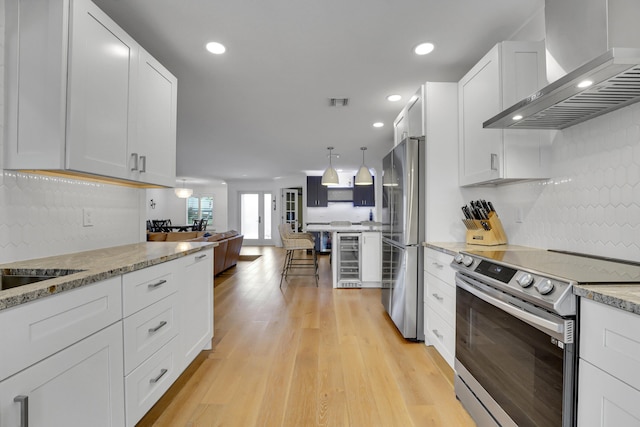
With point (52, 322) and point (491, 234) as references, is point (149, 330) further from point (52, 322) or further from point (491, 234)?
point (491, 234)

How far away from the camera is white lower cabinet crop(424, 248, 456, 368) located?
1923mm

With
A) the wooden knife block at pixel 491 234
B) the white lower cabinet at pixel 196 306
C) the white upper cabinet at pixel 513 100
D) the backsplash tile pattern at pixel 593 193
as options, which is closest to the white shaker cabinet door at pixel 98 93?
the white lower cabinet at pixel 196 306

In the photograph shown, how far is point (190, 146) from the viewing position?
17.2 ft

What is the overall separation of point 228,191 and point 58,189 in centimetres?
872

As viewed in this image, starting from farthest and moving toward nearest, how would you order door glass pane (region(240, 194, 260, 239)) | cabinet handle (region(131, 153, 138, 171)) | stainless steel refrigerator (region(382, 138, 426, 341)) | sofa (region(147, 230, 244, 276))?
door glass pane (region(240, 194, 260, 239))
sofa (region(147, 230, 244, 276))
stainless steel refrigerator (region(382, 138, 426, 341))
cabinet handle (region(131, 153, 138, 171))

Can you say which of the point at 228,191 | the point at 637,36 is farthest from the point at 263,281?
the point at 228,191

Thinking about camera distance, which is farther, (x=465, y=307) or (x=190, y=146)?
(x=190, y=146)

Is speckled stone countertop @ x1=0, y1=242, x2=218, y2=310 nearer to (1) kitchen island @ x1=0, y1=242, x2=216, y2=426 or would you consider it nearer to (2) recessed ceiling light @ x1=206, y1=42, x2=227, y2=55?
(1) kitchen island @ x1=0, y1=242, x2=216, y2=426

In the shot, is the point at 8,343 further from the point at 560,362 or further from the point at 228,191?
the point at 228,191

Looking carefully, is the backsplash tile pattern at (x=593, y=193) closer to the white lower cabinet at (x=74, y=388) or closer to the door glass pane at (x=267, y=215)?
the white lower cabinet at (x=74, y=388)

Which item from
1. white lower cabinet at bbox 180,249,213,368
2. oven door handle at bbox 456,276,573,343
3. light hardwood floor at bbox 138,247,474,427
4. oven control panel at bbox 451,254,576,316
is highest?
oven control panel at bbox 451,254,576,316

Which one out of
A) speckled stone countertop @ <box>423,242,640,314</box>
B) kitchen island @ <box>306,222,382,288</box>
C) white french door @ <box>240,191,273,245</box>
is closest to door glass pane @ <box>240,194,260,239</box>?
white french door @ <box>240,191,273,245</box>

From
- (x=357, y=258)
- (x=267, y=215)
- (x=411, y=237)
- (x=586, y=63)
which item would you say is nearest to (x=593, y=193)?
(x=586, y=63)

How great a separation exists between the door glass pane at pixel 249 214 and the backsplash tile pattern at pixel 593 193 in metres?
8.95
